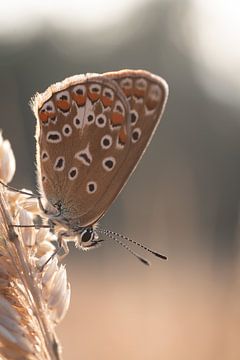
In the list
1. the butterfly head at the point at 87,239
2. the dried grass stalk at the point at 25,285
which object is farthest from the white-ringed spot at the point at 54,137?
the dried grass stalk at the point at 25,285

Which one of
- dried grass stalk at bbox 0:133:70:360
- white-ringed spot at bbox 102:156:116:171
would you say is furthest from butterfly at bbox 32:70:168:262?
dried grass stalk at bbox 0:133:70:360

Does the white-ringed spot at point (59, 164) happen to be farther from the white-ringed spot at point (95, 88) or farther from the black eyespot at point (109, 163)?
the white-ringed spot at point (95, 88)

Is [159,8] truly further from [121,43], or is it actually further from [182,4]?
[182,4]

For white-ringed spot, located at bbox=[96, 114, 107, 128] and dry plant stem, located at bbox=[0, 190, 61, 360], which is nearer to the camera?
dry plant stem, located at bbox=[0, 190, 61, 360]

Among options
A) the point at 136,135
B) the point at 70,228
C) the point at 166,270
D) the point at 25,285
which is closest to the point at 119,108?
the point at 136,135

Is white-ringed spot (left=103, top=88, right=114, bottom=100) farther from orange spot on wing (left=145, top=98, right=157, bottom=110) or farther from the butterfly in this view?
orange spot on wing (left=145, top=98, right=157, bottom=110)

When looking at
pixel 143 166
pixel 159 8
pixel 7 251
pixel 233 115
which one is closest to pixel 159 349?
pixel 7 251

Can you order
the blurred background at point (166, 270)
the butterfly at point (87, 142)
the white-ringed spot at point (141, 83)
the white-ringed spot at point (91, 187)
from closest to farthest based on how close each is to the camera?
the white-ringed spot at point (141, 83), the butterfly at point (87, 142), the white-ringed spot at point (91, 187), the blurred background at point (166, 270)
